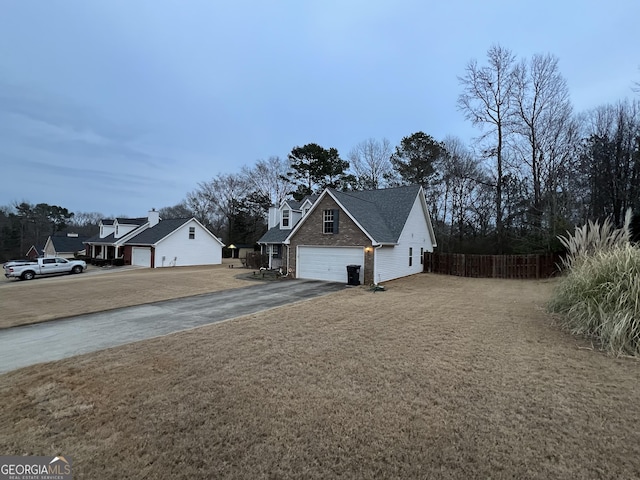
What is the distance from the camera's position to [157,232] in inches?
1150

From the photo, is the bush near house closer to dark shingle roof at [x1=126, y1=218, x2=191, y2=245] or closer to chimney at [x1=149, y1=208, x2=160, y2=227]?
dark shingle roof at [x1=126, y1=218, x2=191, y2=245]

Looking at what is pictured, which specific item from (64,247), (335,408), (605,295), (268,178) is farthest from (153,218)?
(605,295)

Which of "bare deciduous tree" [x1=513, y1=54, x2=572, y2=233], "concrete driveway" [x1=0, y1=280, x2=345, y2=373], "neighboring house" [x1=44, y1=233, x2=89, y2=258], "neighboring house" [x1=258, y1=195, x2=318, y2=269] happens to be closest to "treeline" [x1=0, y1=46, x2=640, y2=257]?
"bare deciduous tree" [x1=513, y1=54, x2=572, y2=233]

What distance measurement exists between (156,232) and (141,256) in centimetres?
273

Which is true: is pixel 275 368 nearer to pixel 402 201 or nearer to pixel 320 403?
pixel 320 403

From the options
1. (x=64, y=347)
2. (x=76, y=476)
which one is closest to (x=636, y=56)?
(x=76, y=476)

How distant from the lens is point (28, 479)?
2.58 metres

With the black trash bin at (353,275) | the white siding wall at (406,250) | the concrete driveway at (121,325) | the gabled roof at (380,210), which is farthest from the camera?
the gabled roof at (380,210)

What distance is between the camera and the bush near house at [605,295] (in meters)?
5.27

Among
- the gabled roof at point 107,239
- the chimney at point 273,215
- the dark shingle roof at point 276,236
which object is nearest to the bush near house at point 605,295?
the dark shingle roof at point 276,236

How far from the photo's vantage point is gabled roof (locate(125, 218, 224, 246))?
27766 mm

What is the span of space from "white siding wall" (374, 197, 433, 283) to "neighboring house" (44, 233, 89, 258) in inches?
1593
